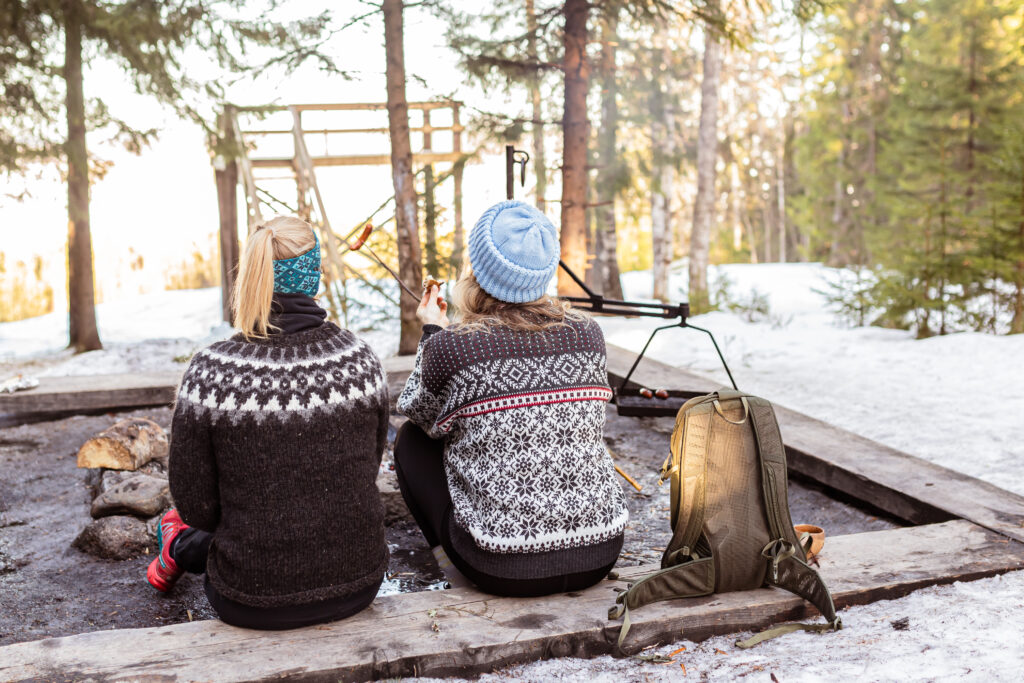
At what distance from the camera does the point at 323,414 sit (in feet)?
6.79

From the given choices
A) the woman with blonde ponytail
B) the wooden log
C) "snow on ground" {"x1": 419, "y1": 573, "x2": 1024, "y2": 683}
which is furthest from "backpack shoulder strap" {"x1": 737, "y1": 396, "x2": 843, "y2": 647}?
the wooden log

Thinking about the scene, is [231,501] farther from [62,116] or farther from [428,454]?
[62,116]

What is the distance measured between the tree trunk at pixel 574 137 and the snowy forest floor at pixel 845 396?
1.31 m

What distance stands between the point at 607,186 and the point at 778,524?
1031cm

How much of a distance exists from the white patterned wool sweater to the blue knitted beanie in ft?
0.40

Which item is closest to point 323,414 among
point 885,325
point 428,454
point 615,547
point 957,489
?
point 428,454

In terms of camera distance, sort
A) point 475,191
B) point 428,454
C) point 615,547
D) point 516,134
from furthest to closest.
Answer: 1. point 475,191
2. point 516,134
3. point 428,454
4. point 615,547

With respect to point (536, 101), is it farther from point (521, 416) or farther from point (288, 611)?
point (288, 611)

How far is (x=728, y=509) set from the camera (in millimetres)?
Answer: 2314

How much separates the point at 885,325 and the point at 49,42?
984cm

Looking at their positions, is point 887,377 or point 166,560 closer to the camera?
point 166,560

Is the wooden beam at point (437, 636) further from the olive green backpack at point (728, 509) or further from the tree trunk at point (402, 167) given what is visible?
the tree trunk at point (402, 167)

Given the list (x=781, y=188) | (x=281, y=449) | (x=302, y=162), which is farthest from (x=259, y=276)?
(x=781, y=188)

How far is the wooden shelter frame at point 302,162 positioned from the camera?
8859 mm
